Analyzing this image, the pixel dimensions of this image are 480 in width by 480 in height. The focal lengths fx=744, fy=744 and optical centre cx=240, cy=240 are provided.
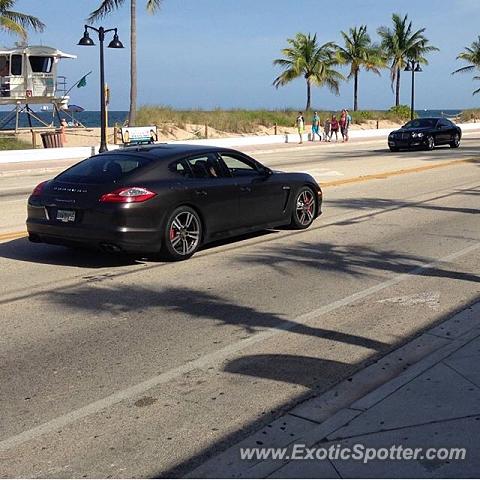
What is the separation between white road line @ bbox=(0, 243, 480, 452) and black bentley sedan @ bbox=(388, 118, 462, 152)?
25.1 m

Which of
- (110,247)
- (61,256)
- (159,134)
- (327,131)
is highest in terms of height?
(327,131)

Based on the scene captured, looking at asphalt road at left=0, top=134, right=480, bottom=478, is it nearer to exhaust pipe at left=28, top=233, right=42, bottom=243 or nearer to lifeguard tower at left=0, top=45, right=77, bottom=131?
exhaust pipe at left=28, top=233, right=42, bottom=243

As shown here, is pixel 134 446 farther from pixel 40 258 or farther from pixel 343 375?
pixel 40 258

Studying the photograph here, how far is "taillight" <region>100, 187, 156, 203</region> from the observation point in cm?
851

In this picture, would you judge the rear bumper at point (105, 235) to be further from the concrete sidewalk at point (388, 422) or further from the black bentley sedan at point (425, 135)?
the black bentley sedan at point (425, 135)

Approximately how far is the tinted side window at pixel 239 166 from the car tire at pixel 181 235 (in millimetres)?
1118

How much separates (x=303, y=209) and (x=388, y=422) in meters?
7.32

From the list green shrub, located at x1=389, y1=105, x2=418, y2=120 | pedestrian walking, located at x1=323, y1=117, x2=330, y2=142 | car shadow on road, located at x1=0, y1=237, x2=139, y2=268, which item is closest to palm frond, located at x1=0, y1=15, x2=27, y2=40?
pedestrian walking, located at x1=323, y1=117, x2=330, y2=142

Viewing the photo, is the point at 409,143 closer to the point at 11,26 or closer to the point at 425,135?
the point at 425,135

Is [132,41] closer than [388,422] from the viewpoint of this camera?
No

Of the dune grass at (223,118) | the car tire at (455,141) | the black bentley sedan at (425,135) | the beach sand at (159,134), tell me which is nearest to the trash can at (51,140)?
the beach sand at (159,134)

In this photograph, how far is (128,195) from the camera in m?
8.55

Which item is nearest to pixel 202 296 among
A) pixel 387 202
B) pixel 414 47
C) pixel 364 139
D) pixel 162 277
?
pixel 162 277

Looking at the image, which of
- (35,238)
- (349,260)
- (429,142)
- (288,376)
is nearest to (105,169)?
(35,238)
